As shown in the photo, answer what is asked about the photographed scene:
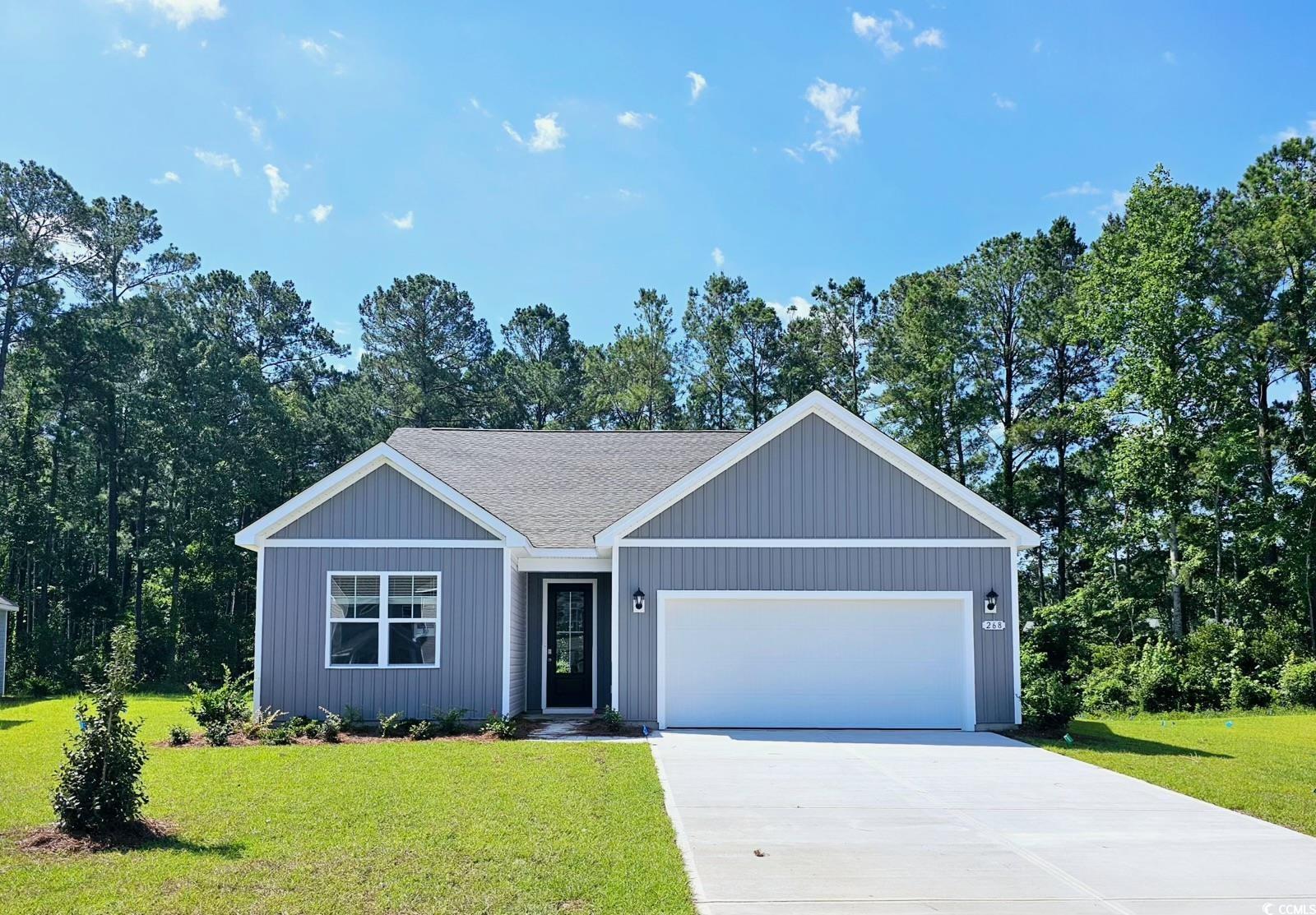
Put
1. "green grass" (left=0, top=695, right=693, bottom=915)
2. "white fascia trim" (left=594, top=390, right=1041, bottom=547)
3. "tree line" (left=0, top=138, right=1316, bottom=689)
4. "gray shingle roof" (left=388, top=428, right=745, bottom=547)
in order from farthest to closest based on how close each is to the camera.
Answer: "tree line" (left=0, top=138, right=1316, bottom=689) < "gray shingle roof" (left=388, top=428, right=745, bottom=547) < "white fascia trim" (left=594, top=390, right=1041, bottom=547) < "green grass" (left=0, top=695, right=693, bottom=915)

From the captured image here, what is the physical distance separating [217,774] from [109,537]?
24368 mm

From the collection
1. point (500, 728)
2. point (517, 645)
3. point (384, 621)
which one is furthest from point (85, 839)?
point (517, 645)

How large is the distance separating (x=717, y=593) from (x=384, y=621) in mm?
4783

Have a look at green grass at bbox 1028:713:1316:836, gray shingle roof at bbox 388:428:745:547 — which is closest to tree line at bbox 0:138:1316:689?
green grass at bbox 1028:713:1316:836

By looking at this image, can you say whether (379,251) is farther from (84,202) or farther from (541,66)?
(541,66)

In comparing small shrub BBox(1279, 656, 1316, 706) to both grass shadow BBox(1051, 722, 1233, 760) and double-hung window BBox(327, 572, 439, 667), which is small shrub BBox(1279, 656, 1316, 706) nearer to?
grass shadow BBox(1051, 722, 1233, 760)

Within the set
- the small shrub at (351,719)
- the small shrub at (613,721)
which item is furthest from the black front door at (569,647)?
the small shrub at (351,719)

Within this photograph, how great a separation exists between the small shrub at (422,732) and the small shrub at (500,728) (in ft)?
2.19

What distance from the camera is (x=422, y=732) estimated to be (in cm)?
1330

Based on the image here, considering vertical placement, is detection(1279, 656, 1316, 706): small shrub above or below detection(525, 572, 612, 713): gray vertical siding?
below

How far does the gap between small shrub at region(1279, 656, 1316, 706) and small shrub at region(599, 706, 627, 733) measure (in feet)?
45.3

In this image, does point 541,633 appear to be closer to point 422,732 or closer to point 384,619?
point 384,619

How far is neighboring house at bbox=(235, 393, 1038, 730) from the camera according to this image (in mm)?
14414

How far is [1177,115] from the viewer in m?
20.2
